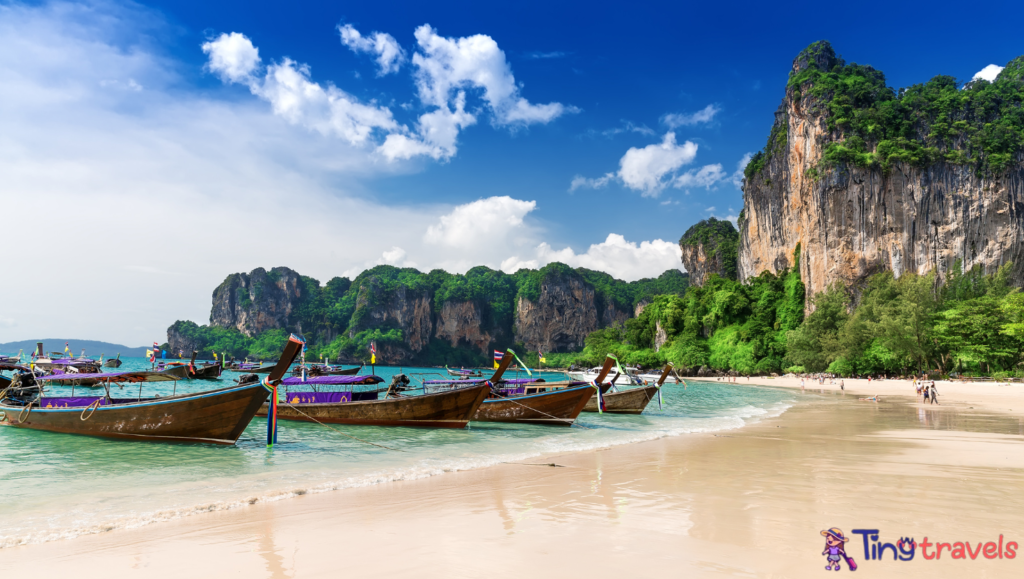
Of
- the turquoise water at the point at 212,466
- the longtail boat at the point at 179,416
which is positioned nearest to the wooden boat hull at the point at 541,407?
the turquoise water at the point at 212,466

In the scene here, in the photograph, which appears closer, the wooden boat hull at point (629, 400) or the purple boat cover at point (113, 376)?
the purple boat cover at point (113, 376)

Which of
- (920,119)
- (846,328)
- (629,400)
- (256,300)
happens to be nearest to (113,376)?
(629,400)

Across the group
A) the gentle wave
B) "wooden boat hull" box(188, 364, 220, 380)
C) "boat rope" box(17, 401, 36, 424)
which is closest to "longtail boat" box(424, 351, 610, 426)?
the gentle wave

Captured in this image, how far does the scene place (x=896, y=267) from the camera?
54.8m

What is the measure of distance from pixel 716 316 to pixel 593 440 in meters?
65.4

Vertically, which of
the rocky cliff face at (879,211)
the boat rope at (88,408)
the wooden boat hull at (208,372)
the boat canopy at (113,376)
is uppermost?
the rocky cliff face at (879,211)

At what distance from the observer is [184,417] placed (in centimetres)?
1209

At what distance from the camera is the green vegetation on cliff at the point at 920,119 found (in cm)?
5319

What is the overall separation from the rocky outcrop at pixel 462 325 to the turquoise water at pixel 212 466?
130646 millimetres

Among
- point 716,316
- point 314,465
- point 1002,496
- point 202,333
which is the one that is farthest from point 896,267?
point 202,333

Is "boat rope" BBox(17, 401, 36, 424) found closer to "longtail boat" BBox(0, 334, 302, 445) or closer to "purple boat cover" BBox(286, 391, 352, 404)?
"longtail boat" BBox(0, 334, 302, 445)

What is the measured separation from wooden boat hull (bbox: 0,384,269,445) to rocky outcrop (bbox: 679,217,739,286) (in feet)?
309

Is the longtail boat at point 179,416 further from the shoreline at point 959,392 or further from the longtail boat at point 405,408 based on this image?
the shoreline at point 959,392

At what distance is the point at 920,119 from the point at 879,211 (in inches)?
464
